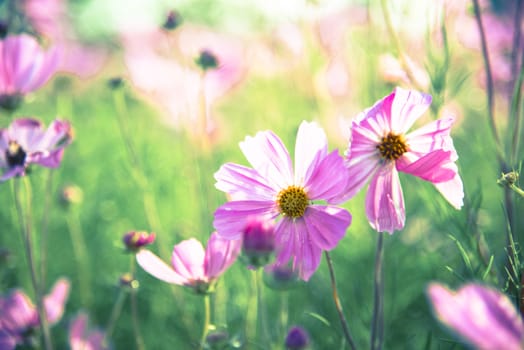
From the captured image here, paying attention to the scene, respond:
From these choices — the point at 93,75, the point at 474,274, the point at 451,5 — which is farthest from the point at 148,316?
the point at 93,75

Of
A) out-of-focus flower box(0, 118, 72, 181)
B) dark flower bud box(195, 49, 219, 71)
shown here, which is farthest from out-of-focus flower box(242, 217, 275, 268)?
dark flower bud box(195, 49, 219, 71)

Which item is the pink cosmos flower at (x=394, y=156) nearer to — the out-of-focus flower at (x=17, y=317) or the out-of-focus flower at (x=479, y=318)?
the out-of-focus flower at (x=479, y=318)

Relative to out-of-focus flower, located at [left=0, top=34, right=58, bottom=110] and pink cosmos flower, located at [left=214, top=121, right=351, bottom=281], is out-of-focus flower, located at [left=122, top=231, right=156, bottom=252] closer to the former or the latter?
pink cosmos flower, located at [left=214, top=121, right=351, bottom=281]

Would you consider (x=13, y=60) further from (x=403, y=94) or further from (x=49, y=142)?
(x=403, y=94)

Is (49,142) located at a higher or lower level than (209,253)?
higher

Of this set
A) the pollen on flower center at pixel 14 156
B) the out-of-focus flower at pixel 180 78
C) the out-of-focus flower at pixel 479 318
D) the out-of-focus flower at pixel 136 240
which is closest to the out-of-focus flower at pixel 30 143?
the pollen on flower center at pixel 14 156

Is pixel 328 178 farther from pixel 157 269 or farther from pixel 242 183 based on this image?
pixel 157 269
